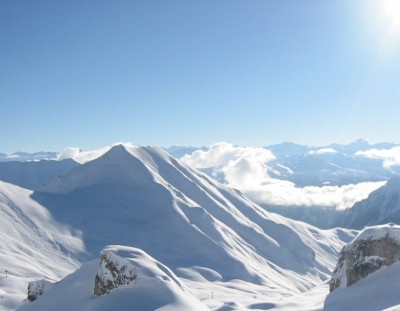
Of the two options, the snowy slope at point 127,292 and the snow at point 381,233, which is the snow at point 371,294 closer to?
the snow at point 381,233

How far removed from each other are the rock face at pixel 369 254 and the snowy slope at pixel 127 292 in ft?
30.7

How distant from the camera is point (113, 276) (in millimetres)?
25812

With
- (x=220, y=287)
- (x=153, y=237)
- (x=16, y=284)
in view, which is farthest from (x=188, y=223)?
(x=16, y=284)

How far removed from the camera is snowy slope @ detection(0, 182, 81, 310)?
12106 centimetres

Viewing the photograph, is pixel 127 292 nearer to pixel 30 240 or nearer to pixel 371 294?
pixel 371 294

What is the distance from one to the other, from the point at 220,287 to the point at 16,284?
77.8 meters

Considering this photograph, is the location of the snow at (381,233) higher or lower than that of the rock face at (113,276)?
higher

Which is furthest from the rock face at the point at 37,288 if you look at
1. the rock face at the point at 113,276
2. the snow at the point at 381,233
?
the snow at the point at 381,233

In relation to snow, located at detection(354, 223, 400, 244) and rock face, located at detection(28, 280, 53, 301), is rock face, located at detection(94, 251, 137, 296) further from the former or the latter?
snow, located at detection(354, 223, 400, 244)

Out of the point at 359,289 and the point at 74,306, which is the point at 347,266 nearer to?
the point at 359,289

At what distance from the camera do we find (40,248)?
152 meters

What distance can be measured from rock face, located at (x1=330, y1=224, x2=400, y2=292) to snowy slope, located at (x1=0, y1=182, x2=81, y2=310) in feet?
306

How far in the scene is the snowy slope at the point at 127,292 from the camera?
23.8 meters

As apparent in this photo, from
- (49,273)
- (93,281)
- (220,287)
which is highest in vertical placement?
(93,281)
